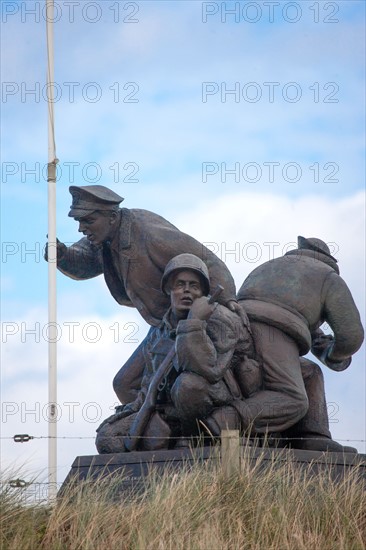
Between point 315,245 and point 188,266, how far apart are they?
1.80 meters

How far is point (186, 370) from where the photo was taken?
1248cm

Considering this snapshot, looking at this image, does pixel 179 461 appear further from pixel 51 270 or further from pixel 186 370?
pixel 51 270

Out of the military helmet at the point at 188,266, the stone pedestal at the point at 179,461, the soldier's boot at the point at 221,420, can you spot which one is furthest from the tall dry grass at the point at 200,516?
the military helmet at the point at 188,266

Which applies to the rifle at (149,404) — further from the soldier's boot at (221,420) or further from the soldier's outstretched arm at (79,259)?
the soldier's outstretched arm at (79,259)

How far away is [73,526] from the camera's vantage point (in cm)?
1055

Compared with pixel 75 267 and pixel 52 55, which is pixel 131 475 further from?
pixel 52 55

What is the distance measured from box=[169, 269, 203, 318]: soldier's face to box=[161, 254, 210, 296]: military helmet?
49 millimetres

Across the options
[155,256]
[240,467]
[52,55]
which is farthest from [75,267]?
[240,467]

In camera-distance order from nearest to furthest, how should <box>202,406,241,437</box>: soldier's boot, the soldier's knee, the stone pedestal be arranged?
the stone pedestal, the soldier's knee, <box>202,406,241,437</box>: soldier's boot

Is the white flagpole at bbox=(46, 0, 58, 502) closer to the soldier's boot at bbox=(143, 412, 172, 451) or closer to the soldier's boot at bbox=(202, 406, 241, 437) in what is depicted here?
the soldier's boot at bbox=(143, 412, 172, 451)

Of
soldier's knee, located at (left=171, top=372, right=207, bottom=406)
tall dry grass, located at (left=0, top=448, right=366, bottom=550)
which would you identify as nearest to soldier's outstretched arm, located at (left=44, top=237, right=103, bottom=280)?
soldier's knee, located at (left=171, top=372, right=207, bottom=406)

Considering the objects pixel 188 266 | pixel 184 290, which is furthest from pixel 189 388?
pixel 188 266

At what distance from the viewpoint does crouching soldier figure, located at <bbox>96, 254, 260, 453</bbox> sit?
1242 centimetres

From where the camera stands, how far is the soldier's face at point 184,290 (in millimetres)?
12867
